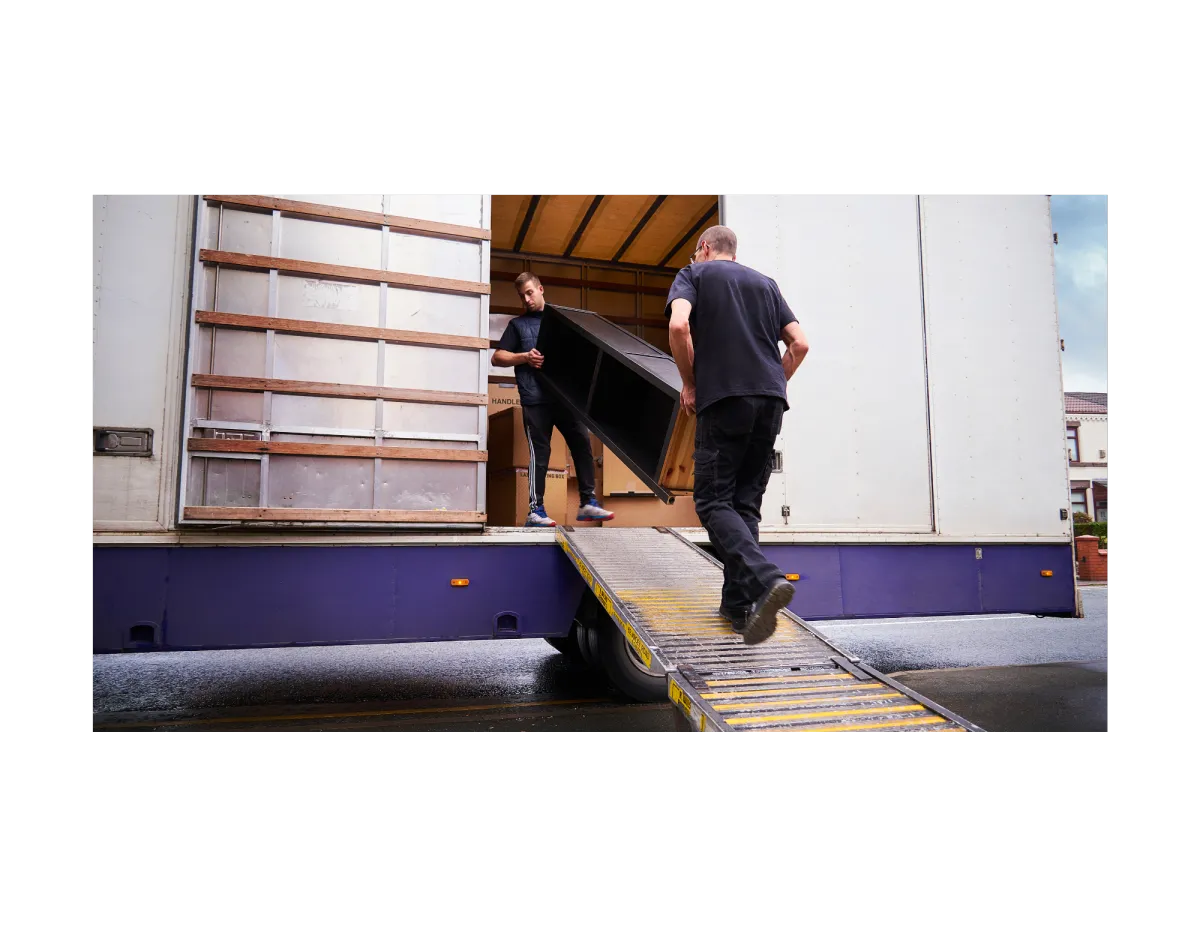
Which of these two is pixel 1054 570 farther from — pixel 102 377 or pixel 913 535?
pixel 102 377

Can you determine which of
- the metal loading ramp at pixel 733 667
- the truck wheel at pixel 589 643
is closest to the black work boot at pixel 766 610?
the metal loading ramp at pixel 733 667

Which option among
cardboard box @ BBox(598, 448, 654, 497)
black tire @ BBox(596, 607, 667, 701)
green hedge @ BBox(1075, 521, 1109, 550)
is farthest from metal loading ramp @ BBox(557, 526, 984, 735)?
green hedge @ BBox(1075, 521, 1109, 550)

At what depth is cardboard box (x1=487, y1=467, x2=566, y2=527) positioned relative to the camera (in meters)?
5.46

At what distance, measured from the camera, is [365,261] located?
4.29 meters

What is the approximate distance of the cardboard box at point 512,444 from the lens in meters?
5.52

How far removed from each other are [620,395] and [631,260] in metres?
3.77

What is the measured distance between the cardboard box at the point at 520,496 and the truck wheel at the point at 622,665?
3.80 feet

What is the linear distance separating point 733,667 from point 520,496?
2.70 m

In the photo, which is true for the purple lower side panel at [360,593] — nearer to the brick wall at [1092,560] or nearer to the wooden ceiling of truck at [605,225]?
the wooden ceiling of truck at [605,225]

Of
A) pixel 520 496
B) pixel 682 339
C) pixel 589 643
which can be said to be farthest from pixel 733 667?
pixel 520 496

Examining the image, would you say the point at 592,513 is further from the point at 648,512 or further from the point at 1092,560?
the point at 1092,560

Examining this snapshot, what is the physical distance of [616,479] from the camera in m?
6.24

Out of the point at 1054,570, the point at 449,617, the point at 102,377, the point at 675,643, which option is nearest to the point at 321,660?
the point at 449,617

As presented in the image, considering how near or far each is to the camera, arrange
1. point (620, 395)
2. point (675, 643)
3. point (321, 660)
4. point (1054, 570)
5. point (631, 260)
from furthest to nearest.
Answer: point (631, 260) → point (321, 660) → point (1054, 570) → point (620, 395) → point (675, 643)
